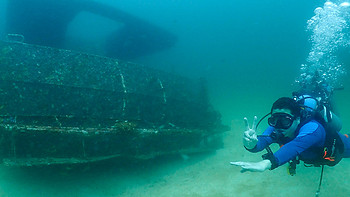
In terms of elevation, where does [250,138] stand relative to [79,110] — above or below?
above

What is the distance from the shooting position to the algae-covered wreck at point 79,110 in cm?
413

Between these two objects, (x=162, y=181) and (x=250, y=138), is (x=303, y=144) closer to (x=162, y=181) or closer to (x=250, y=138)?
(x=250, y=138)

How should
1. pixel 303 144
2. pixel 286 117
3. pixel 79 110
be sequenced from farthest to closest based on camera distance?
pixel 79 110, pixel 286 117, pixel 303 144

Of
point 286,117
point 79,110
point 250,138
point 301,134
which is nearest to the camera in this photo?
point 301,134

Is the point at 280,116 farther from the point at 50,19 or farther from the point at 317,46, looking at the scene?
the point at 317,46

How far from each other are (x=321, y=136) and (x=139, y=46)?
1182 centimetres

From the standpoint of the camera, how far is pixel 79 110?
5.03 metres

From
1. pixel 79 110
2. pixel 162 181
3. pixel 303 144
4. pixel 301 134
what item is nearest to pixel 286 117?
pixel 301 134

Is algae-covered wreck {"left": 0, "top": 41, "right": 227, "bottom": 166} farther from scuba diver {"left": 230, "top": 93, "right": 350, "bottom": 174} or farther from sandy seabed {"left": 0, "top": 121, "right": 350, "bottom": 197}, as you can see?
scuba diver {"left": 230, "top": 93, "right": 350, "bottom": 174}

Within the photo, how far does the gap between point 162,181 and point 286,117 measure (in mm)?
3897

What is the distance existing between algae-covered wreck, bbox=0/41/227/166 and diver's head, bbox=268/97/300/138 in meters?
3.13

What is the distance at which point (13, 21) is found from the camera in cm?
884

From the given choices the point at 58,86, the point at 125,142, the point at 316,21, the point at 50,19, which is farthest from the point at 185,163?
the point at 316,21

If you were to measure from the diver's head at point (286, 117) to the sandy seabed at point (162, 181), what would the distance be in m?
2.71
